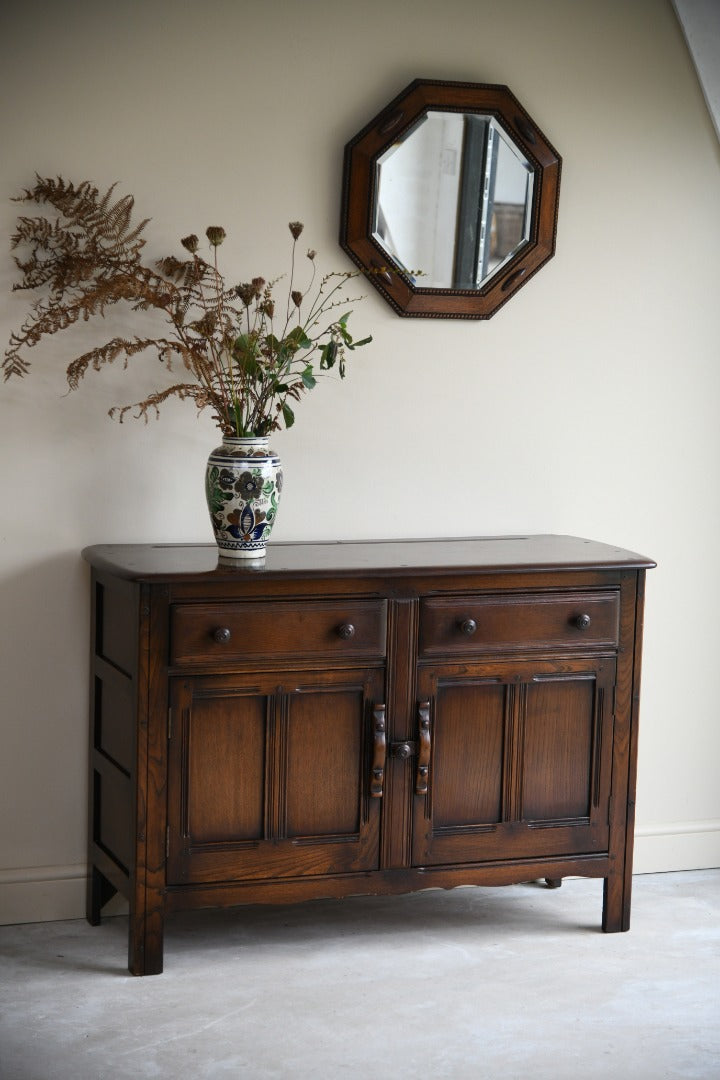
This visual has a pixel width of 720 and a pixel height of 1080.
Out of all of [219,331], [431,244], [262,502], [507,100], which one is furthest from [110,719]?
[507,100]

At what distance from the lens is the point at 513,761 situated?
10.2 ft

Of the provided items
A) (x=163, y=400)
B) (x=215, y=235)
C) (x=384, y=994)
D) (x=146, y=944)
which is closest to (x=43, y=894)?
(x=146, y=944)

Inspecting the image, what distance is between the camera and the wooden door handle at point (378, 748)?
9.76 ft

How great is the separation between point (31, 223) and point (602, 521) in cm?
173

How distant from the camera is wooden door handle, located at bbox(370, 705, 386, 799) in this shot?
9.76 feet

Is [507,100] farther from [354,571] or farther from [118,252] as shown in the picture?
[354,571]

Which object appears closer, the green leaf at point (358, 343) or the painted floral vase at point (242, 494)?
the painted floral vase at point (242, 494)

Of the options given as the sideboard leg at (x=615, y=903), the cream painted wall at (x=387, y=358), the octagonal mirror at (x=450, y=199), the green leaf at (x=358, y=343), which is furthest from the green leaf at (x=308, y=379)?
the sideboard leg at (x=615, y=903)

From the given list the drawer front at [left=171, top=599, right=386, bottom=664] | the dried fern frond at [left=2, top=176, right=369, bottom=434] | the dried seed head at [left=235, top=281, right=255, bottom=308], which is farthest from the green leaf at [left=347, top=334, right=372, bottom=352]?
the drawer front at [left=171, top=599, right=386, bottom=664]

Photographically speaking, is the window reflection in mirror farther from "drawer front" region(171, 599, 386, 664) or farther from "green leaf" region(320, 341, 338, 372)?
"drawer front" region(171, 599, 386, 664)

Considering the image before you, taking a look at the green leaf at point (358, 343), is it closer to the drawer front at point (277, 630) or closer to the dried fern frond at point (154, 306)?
the dried fern frond at point (154, 306)

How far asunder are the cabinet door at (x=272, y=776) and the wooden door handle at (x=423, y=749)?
10 cm

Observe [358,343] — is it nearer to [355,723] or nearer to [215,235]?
[215,235]

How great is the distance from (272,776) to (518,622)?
69 cm
